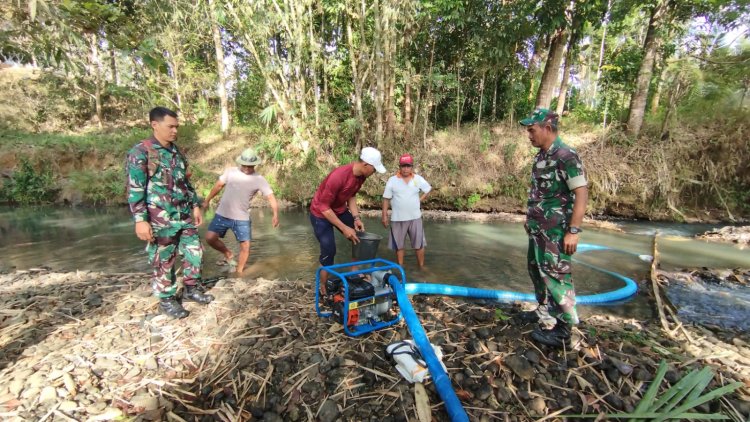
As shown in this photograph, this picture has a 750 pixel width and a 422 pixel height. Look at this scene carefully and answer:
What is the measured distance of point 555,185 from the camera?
2.97 metres

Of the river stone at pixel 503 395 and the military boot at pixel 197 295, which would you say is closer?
the river stone at pixel 503 395

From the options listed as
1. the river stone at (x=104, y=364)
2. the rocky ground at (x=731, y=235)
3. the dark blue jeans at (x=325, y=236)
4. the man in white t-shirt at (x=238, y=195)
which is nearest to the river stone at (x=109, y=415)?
the river stone at (x=104, y=364)

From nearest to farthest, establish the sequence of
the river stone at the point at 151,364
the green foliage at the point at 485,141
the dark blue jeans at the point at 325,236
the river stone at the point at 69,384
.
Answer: the river stone at the point at 69,384, the river stone at the point at 151,364, the dark blue jeans at the point at 325,236, the green foliage at the point at 485,141

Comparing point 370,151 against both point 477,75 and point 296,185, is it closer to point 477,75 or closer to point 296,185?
point 296,185

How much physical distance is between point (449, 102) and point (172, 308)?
14977mm

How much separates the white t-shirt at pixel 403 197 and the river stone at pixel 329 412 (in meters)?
3.47

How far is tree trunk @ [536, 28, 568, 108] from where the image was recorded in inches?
436

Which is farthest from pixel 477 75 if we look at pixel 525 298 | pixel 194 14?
pixel 525 298

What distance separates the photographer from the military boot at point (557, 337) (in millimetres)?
2967

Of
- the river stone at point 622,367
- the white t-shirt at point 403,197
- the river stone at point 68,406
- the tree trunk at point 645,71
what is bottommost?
the river stone at point 68,406

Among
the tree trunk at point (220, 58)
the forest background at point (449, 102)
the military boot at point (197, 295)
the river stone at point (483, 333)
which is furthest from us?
the tree trunk at point (220, 58)

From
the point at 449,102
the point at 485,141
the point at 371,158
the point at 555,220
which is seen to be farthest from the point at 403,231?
the point at 449,102

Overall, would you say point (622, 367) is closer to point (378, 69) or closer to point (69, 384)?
point (69, 384)

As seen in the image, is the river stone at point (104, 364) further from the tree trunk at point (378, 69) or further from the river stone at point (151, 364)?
the tree trunk at point (378, 69)
